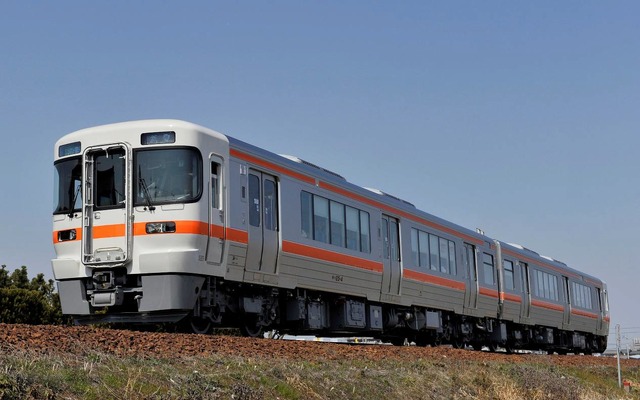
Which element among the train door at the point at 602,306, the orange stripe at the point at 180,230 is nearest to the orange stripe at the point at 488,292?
the orange stripe at the point at 180,230

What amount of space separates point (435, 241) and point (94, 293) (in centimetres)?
1086

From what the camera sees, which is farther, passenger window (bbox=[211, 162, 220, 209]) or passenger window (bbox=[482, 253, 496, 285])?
passenger window (bbox=[482, 253, 496, 285])

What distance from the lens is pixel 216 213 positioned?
12.5 metres

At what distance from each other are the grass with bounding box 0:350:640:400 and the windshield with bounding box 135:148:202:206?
11.0 ft

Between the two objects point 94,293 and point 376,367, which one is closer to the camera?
point 376,367

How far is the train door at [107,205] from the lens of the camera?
12281mm

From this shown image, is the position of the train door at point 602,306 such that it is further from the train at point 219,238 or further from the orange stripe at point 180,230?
the orange stripe at point 180,230

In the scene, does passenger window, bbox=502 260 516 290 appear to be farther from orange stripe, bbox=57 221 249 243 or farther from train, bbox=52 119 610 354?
orange stripe, bbox=57 221 249 243

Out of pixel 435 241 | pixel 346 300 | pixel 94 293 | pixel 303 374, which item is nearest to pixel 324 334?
pixel 346 300

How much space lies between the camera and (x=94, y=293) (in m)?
12.3

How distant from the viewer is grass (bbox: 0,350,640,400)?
20.6 ft

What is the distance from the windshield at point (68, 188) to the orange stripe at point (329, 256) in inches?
135

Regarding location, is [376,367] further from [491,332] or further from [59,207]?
[491,332]

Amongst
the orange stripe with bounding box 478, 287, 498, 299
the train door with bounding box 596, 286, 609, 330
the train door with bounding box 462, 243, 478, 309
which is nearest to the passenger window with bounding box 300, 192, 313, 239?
the train door with bounding box 462, 243, 478, 309
